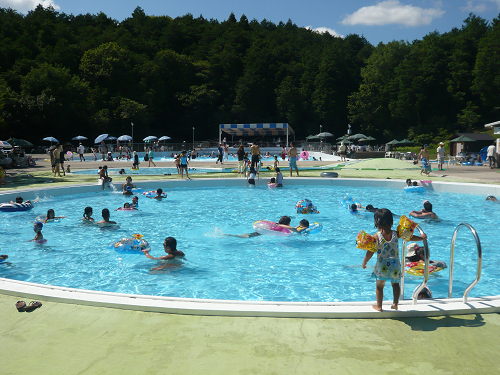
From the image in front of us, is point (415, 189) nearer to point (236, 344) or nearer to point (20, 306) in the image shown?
point (236, 344)

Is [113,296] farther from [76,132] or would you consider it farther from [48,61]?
[48,61]

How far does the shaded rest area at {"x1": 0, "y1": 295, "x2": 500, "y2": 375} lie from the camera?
109 inches

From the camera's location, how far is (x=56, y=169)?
17.8 m

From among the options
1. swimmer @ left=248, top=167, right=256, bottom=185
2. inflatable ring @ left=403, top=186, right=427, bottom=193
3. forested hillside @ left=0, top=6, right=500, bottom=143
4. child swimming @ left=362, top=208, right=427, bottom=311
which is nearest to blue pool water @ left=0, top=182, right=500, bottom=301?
inflatable ring @ left=403, top=186, right=427, bottom=193

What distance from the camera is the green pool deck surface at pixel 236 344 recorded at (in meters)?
2.78

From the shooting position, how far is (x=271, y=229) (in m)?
8.56

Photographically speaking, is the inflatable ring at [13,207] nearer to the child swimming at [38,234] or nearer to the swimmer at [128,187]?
the swimmer at [128,187]

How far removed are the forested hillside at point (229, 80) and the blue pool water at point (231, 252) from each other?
44706 millimetres

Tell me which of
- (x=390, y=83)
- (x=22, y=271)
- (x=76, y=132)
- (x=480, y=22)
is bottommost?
(x=22, y=271)

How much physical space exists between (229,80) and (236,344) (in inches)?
2841

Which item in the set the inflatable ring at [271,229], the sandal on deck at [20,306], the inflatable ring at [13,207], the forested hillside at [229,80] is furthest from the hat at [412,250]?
the forested hillside at [229,80]

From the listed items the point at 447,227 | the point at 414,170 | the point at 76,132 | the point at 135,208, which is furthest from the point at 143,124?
the point at 447,227

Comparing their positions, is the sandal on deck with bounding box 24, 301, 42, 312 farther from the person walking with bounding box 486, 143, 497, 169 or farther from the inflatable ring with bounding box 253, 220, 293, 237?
the person walking with bounding box 486, 143, 497, 169

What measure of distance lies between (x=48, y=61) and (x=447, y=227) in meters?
65.5
